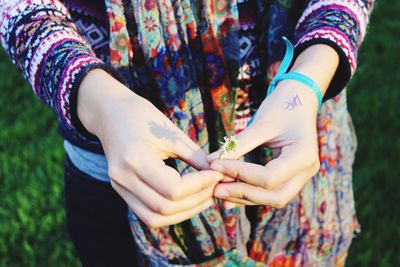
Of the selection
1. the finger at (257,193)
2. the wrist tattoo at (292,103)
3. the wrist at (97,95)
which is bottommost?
the finger at (257,193)

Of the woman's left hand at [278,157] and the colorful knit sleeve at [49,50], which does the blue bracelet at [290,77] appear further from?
the colorful knit sleeve at [49,50]

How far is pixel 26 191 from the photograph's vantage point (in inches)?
96.6

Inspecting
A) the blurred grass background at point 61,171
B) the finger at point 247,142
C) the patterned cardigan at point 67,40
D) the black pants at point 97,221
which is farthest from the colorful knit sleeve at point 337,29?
the blurred grass background at point 61,171

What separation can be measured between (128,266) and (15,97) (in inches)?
78.9

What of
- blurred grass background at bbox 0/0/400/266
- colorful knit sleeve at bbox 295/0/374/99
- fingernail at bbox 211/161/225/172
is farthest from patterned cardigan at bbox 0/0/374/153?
blurred grass background at bbox 0/0/400/266

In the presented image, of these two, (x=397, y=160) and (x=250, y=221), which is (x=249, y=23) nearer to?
(x=250, y=221)

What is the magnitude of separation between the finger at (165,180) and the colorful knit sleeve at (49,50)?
0.18 metres

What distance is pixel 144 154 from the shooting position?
0.82m

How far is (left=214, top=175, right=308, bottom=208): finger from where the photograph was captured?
2.89 feet

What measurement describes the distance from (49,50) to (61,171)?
168 centimetres

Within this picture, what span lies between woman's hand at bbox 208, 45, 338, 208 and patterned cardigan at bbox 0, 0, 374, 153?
0.39 ft

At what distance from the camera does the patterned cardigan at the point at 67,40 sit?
913 millimetres

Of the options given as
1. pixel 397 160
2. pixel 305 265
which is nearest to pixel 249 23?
pixel 305 265

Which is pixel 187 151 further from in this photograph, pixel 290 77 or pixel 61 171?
pixel 61 171
